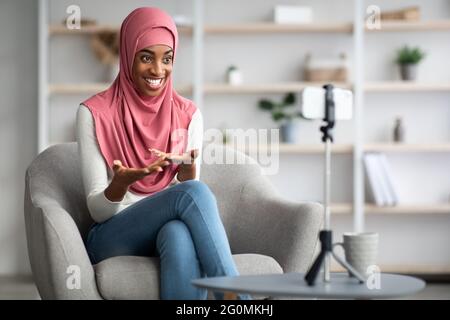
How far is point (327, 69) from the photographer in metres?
5.10

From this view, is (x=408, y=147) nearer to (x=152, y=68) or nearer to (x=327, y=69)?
(x=327, y=69)

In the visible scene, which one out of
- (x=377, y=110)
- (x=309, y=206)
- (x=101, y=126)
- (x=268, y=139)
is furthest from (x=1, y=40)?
(x=309, y=206)

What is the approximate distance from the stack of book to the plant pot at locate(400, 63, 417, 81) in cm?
51

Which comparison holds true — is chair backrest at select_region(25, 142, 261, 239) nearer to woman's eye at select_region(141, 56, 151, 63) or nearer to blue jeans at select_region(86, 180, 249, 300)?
blue jeans at select_region(86, 180, 249, 300)

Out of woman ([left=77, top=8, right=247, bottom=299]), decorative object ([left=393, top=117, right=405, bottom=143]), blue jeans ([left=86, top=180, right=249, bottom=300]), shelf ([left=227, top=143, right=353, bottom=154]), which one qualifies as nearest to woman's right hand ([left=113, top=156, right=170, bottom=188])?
woman ([left=77, top=8, right=247, bottom=299])

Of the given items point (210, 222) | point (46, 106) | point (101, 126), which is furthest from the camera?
point (46, 106)

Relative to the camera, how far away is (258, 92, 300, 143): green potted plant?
513cm

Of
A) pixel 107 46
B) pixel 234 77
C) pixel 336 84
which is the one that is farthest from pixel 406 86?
pixel 107 46

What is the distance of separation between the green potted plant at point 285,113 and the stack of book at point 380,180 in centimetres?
47

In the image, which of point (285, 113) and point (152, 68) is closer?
point (152, 68)

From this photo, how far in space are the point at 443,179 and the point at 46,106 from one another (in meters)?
2.44

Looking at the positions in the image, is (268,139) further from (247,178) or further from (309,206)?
(309,206)

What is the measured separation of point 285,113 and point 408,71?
776 millimetres
